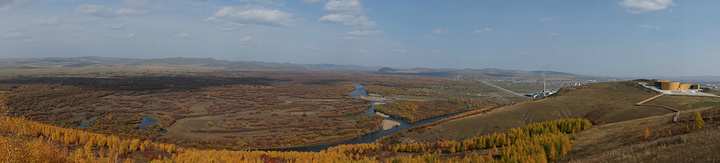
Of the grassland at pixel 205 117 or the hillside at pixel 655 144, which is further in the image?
the grassland at pixel 205 117

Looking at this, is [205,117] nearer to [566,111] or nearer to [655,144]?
[566,111]

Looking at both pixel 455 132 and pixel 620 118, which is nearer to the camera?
pixel 620 118

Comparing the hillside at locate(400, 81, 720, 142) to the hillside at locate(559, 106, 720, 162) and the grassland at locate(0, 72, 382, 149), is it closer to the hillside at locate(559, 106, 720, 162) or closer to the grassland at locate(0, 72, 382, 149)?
the grassland at locate(0, 72, 382, 149)

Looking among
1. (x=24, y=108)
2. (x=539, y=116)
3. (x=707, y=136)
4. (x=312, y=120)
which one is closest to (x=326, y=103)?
(x=312, y=120)

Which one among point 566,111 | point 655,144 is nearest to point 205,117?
point 566,111

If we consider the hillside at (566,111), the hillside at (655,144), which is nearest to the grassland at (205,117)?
the hillside at (566,111)

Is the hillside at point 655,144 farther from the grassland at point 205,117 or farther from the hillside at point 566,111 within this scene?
the grassland at point 205,117

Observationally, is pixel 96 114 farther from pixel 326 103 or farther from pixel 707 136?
pixel 707 136

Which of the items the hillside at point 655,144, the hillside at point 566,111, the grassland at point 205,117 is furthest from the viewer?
the grassland at point 205,117

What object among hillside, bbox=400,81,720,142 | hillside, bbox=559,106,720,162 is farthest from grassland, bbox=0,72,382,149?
hillside, bbox=559,106,720,162
